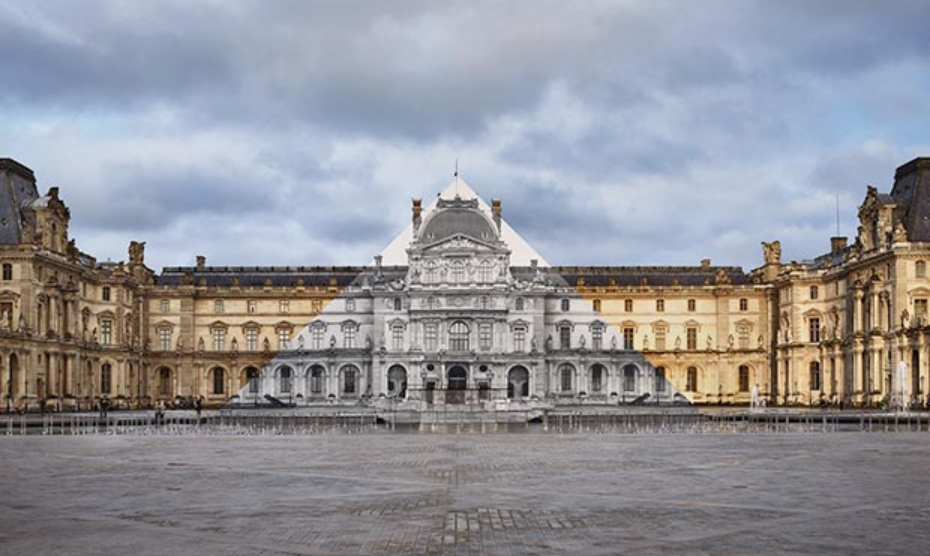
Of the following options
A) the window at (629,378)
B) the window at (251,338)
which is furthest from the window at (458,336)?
the window at (251,338)

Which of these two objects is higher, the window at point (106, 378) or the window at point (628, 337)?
the window at point (628, 337)

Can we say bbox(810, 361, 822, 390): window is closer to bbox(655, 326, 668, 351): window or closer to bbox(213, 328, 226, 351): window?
bbox(655, 326, 668, 351): window

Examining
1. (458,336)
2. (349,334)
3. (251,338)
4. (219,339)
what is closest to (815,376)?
(458,336)

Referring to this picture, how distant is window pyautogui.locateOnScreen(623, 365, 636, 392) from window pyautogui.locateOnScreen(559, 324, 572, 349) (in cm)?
582

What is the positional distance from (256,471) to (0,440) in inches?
788

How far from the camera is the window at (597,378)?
106m

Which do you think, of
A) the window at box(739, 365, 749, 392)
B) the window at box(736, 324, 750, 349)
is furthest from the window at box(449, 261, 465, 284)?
the window at box(739, 365, 749, 392)

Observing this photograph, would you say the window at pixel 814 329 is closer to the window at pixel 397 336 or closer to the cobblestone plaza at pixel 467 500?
the window at pixel 397 336

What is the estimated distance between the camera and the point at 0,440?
141 ft

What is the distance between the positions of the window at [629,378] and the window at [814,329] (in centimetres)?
1841

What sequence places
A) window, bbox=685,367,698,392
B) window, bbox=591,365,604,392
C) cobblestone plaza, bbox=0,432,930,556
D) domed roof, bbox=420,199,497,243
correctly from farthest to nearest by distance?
1. domed roof, bbox=420,199,497,243
2. window, bbox=591,365,604,392
3. window, bbox=685,367,698,392
4. cobblestone plaza, bbox=0,432,930,556

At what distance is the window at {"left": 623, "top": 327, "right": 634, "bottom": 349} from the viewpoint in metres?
107

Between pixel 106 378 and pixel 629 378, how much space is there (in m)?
47.3

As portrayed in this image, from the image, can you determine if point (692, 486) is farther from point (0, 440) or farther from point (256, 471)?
point (0, 440)
